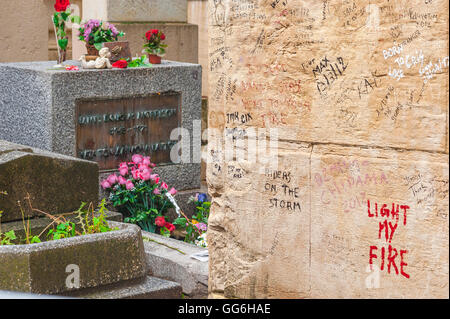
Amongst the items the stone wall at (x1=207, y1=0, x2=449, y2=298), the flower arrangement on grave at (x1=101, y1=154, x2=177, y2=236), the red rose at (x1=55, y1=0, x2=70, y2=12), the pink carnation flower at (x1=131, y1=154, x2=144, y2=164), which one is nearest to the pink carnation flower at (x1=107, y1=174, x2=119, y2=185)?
the flower arrangement on grave at (x1=101, y1=154, x2=177, y2=236)

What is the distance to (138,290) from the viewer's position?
4.94 m

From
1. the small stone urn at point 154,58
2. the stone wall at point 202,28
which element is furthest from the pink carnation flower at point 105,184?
the stone wall at point 202,28

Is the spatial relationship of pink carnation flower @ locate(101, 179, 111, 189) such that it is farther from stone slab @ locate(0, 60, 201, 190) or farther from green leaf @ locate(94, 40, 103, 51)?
green leaf @ locate(94, 40, 103, 51)

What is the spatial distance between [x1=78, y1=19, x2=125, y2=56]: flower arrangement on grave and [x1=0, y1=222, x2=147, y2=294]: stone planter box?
8.83 feet

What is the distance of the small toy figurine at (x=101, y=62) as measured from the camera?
7.16 meters

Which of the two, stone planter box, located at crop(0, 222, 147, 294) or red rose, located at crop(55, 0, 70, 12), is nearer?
stone planter box, located at crop(0, 222, 147, 294)

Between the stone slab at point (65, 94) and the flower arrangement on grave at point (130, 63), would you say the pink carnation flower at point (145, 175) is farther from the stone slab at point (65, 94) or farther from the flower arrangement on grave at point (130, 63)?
the flower arrangement on grave at point (130, 63)

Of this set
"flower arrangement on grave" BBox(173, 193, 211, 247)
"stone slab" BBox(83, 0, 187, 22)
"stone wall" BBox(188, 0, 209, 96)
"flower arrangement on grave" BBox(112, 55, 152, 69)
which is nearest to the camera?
"flower arrangement on grave" BBox(173, 193, 211, 247)

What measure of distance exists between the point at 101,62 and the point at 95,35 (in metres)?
0.40

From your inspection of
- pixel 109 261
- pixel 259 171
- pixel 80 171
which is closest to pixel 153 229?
pixel 80 171

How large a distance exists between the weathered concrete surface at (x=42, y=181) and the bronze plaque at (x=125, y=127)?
1.29 metres

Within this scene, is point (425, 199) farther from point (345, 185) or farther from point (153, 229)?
point (153, 229)

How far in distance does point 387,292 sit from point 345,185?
1.55ft

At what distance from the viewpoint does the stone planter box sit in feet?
15.0
